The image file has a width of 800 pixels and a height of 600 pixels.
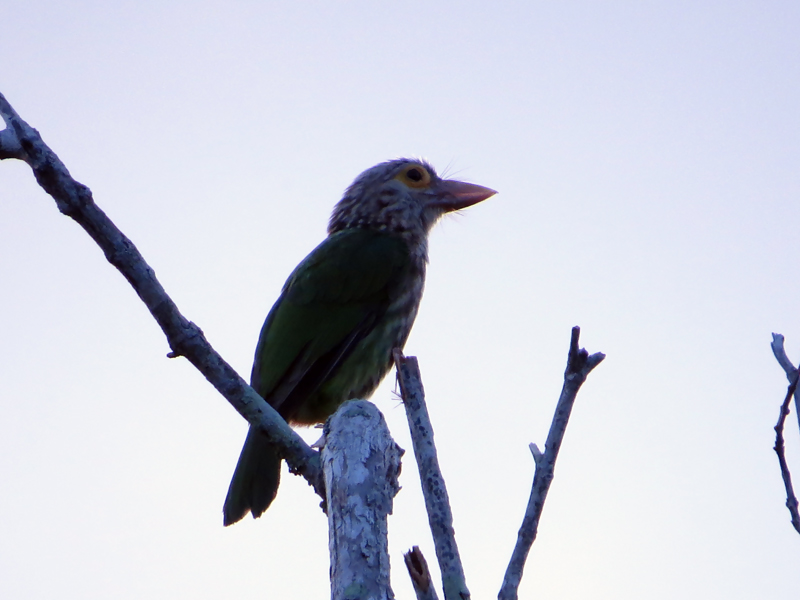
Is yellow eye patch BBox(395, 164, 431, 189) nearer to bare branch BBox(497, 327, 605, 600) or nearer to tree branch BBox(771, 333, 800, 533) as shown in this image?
tree branch BBox(771, 333, 800, 533)

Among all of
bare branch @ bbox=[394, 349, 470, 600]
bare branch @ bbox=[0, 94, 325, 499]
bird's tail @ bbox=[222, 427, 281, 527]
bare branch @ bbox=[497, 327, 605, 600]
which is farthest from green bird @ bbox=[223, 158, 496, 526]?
bare branch @ bbox=[497, 327, 605, 600]

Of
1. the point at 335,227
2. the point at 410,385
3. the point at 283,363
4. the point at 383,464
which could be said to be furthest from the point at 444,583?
the point at 335,227

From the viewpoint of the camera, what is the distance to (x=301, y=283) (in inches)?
182

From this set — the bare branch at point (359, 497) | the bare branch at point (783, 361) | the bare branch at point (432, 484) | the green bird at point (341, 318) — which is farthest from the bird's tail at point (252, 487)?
the bare branch at point (783, 361)

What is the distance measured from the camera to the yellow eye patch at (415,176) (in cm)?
545

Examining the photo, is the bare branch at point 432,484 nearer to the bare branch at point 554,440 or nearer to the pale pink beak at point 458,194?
the bare branch at point 554,440

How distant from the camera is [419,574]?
1.56 meters

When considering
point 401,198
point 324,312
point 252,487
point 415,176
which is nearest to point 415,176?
point 415,176

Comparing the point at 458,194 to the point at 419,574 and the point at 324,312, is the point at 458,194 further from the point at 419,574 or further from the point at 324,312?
the point at 419,574

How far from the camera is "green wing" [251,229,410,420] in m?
4.07

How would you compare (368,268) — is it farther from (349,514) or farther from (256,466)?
(349,514)

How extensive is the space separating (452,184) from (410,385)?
3.60 meters

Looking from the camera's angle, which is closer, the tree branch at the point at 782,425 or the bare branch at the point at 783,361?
the tree branch at the point at 782,425

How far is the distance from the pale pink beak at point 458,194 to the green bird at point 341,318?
12 millimetres
